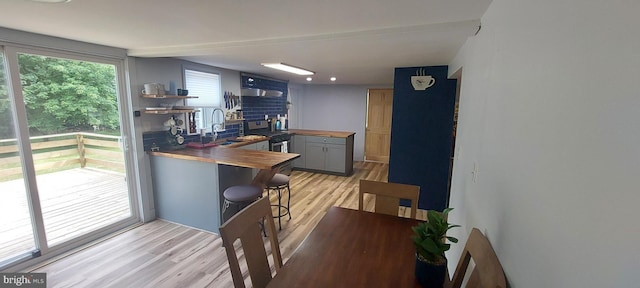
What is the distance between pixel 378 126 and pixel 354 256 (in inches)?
218

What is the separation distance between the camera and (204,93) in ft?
12.4

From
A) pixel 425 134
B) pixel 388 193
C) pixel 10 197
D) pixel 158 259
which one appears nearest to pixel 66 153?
pixel 10 197

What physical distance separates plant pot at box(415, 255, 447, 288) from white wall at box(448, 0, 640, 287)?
0.24 metres

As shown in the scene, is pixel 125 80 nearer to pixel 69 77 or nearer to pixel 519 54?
pixel 69 77

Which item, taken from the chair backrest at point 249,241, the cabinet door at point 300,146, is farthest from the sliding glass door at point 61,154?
the cabinet door at point 300,146

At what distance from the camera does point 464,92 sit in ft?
7.10

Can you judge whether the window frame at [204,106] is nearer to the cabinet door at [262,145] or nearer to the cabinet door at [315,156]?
the cabinet door at [262,145]

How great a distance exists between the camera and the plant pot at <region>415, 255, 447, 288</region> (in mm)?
1057

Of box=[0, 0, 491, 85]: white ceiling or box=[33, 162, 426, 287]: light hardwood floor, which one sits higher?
box=[0, 0, 491, 85]: white ceiling

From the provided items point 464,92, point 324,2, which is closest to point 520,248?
point 324,2

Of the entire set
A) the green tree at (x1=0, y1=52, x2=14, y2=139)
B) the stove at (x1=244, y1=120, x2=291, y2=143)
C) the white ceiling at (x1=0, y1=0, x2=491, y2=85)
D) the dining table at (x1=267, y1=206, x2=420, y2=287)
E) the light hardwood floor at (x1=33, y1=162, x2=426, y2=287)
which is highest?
the white ceiling at (x1=0, y1=0, x2=491, y2=85)

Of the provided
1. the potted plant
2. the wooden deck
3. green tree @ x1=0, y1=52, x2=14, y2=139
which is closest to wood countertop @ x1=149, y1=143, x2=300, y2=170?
the wooden deck

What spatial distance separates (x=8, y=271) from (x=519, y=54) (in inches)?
155

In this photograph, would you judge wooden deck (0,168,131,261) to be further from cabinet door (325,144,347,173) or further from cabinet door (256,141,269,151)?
cabinet door (325,144,347,173)
